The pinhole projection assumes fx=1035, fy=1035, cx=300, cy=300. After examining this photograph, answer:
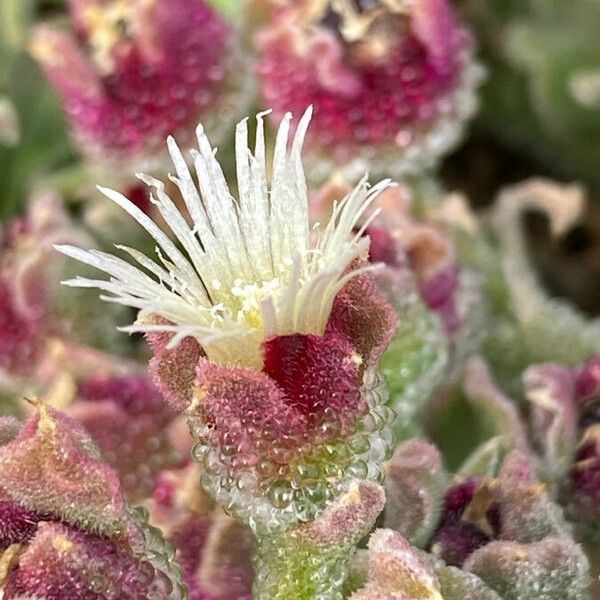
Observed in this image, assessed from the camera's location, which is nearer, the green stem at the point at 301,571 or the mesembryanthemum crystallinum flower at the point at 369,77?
the green stem at the point at 301,571

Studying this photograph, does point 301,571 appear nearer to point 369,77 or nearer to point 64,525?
point 64,525

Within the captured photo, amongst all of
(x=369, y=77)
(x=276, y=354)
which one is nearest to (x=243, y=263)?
(x=276, y=354)

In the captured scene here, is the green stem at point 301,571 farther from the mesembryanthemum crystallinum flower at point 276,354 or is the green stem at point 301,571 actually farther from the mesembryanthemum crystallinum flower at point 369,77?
the mesembryanthemum crystallinum flower at point 369,77

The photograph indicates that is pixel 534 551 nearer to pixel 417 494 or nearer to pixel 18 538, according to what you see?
pixel 417 494

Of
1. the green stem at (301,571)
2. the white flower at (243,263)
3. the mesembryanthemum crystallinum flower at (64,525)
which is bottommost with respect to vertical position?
the green stem at (301,571)

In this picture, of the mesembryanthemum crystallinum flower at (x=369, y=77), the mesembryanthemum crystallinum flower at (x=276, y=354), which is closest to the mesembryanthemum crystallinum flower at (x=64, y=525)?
the mesembryanthemum crystallinum flower at (x=276, y=354)

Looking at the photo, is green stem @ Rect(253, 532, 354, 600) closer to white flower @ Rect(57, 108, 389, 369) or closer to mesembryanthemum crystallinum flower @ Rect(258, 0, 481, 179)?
white flower @ Rect(57, 108, 389, 369)

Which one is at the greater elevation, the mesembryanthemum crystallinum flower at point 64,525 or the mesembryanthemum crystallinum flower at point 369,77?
the mesembryanthemum crystallinum flower at point 369,77
